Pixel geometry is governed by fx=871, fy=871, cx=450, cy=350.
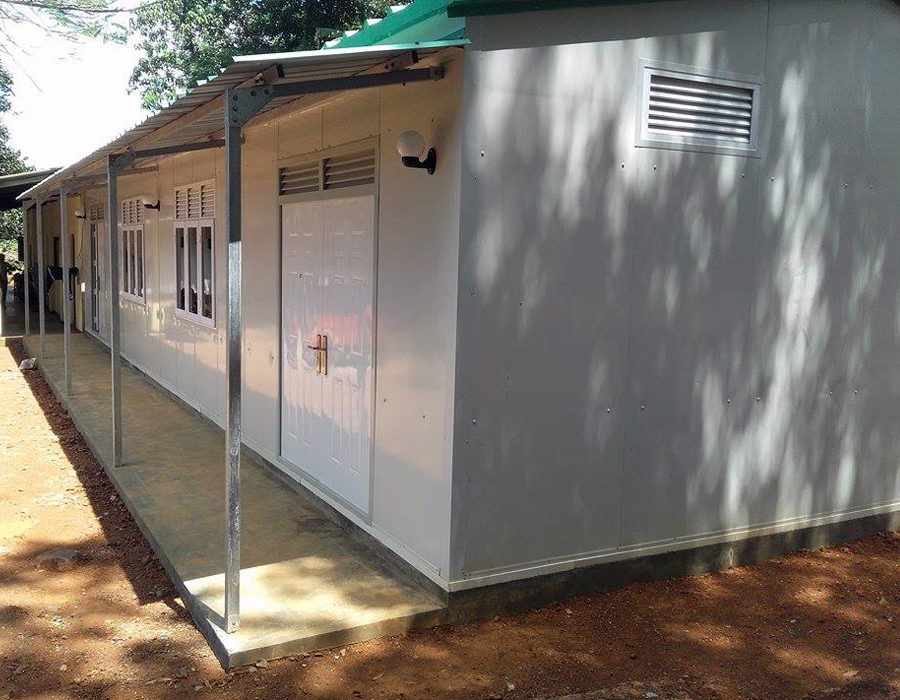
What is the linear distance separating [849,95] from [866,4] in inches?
22.0

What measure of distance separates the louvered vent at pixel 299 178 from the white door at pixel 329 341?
0.40 ft

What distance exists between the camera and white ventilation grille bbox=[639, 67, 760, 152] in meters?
4.68

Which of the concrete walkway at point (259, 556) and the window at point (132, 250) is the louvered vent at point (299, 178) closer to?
the concrete walkway at point (259, 556)

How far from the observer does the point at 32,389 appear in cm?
1170

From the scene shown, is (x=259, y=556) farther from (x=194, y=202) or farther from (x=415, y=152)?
(x=194, y=202)

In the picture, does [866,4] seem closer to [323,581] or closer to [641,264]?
[641,264]

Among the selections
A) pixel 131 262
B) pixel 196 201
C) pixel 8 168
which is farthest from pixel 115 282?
pixel 8 168

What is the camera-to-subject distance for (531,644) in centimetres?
431

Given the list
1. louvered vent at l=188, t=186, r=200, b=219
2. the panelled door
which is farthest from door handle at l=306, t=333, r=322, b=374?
the panelled door

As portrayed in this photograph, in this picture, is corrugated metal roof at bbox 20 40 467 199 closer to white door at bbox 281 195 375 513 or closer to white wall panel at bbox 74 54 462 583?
white wall panel at bbox 74 54 462 583

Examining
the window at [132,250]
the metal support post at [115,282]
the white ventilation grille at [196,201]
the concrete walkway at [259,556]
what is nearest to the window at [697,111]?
the concrete walkway at [259,556]

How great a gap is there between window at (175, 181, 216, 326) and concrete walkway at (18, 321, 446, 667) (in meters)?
1.41

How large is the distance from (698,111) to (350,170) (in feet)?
7.07

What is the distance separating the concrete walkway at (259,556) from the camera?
13.8 feet
